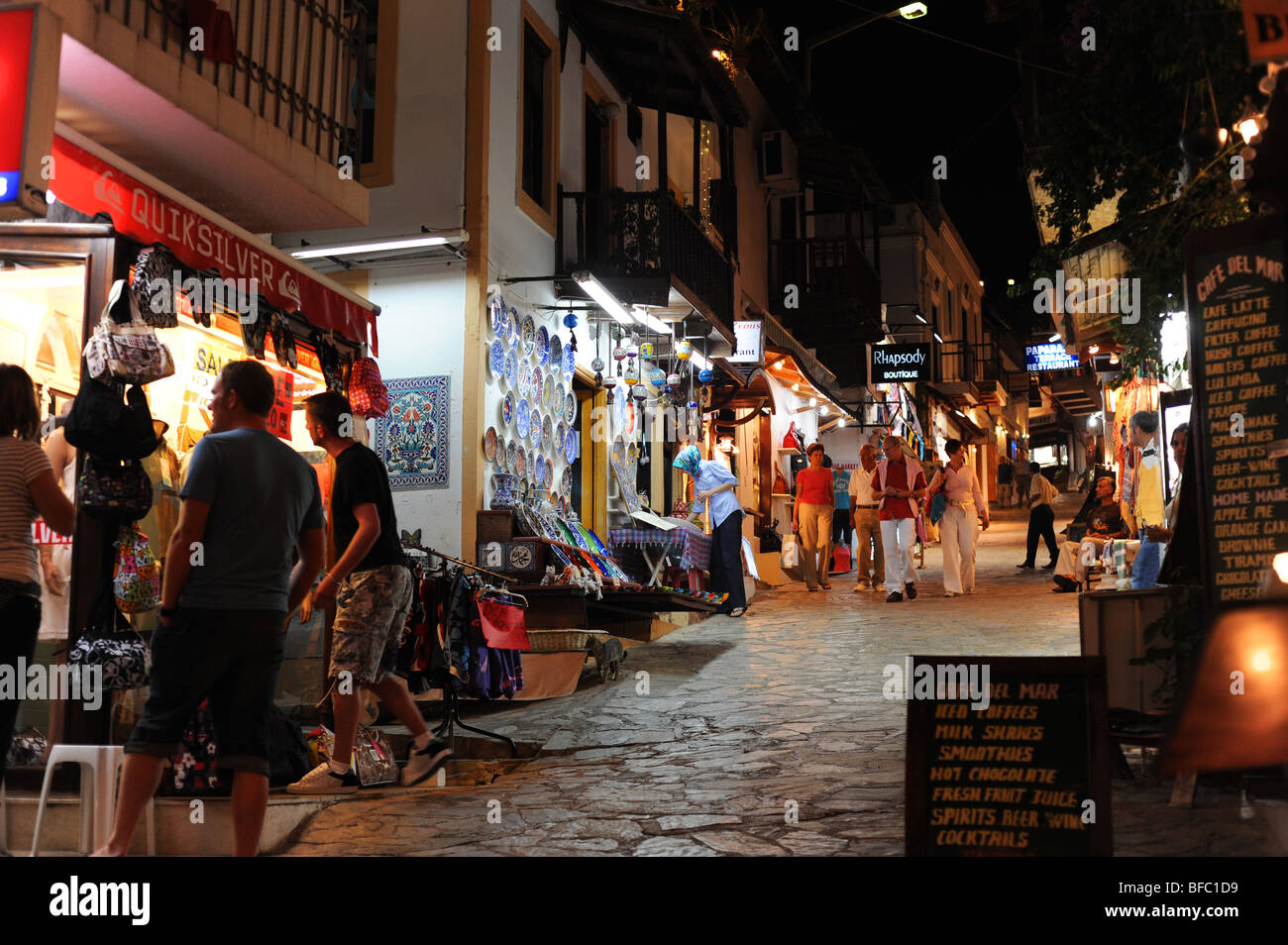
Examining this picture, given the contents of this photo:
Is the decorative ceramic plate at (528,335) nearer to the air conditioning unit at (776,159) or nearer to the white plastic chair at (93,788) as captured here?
the white plastic chair at (93,788)

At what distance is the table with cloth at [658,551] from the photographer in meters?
14.4

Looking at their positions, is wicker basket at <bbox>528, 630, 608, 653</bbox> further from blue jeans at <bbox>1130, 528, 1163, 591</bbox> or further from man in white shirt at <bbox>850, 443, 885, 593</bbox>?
man in white shirt at <bbox>850, 443, 885, 593</bbox>

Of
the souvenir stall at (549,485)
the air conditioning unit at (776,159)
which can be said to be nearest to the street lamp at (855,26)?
the air conditioning unit at (776,159)

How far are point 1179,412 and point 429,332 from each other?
7010mm

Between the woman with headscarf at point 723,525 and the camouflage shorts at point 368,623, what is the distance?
7.95 meters

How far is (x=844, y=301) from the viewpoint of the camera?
75.8ft

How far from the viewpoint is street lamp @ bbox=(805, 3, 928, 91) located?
19.2 metres

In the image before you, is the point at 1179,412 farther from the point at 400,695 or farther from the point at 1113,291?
the point at 400,695

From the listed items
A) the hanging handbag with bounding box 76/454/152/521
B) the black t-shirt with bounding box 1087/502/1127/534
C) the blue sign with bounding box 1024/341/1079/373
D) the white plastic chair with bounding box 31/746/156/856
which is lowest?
the white plastic chair with bounding box 31/746/156/856

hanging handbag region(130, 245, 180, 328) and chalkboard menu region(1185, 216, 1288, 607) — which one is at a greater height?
hanging handbag region(130, 245, 180, 328)

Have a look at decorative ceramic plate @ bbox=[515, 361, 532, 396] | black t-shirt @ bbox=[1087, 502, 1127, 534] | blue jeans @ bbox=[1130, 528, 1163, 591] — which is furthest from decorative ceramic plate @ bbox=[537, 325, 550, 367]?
blue jeans @ bbox=[1130, 528, 1163, 591]

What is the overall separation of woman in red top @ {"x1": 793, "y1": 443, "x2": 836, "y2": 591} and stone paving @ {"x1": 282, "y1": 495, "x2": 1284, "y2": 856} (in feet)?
17.0

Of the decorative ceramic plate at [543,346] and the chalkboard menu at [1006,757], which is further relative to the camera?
the decorative ceramic plate at [543,346]
